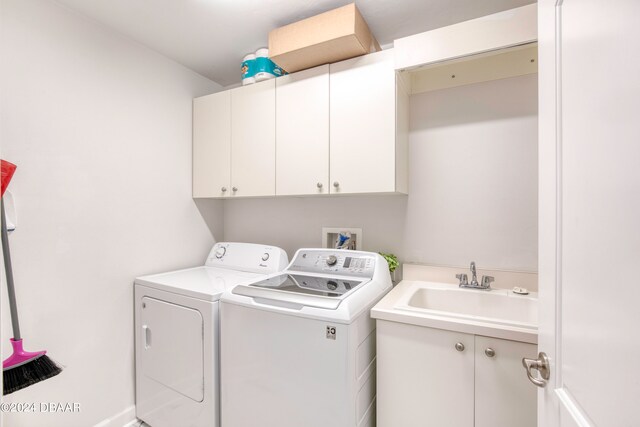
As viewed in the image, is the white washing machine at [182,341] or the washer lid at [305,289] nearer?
the washer lid at [305,289]

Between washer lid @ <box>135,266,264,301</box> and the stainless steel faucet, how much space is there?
124cm

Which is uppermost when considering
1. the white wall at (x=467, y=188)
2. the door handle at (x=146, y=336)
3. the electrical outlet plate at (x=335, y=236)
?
the white wall at (x=467, y=188)

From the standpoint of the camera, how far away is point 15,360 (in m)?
1.32

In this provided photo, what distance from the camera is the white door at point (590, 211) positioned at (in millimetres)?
452

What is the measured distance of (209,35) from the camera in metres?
1.89

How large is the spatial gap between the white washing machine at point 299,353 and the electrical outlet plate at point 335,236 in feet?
1.61

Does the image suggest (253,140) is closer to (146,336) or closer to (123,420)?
(146,336)

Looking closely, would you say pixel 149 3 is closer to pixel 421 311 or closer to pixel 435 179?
pixel 435 179

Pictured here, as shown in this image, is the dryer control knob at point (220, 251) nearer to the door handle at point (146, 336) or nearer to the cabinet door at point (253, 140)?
the cabinet door at point (253, 140)

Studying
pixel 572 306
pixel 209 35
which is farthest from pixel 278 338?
pixel 209 35

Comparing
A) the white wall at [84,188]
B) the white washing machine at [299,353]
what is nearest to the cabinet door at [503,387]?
the white washing machine at [299,353]

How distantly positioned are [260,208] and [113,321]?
1253 mm

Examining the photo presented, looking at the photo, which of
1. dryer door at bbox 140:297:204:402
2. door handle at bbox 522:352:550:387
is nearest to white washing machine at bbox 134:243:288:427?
dryer door at bbox 140:297:204:402

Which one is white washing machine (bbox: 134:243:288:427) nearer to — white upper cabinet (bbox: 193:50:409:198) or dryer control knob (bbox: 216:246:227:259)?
dryer control knob (bbox: 216:246:227:259)
